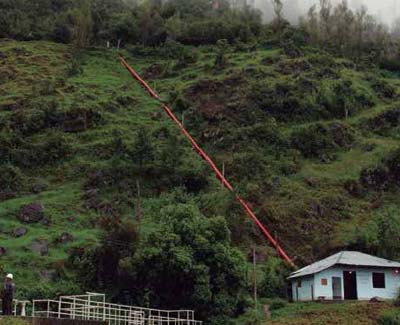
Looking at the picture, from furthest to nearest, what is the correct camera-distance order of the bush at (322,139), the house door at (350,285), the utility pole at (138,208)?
1. the bush at (322,139)
2. the utility pole at (138,208)
3. the house door at (350,285)

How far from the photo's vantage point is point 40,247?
1697 inches

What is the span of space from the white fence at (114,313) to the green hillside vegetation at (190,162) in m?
1.04

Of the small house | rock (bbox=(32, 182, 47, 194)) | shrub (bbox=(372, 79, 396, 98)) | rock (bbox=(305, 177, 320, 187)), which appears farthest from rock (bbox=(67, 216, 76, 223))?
shrub (bbox=(372, 79, 396, 98))

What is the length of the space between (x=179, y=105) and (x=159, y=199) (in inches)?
773

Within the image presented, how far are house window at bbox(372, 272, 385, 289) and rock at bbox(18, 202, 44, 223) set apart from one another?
76.0 feet

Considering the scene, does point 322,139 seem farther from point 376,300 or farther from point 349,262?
point 376,300

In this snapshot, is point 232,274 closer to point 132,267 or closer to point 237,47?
point 132,267

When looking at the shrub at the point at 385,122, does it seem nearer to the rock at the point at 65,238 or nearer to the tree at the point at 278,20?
the tree at the point at 278,20

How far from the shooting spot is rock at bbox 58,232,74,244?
44.0 metres

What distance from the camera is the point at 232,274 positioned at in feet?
110

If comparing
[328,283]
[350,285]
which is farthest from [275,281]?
[350,285]

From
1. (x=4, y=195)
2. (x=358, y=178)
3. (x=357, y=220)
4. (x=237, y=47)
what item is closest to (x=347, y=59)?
(x=237, y=47)

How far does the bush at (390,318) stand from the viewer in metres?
32.0

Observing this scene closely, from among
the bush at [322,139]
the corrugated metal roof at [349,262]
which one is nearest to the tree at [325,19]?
the bush at [322,139]
